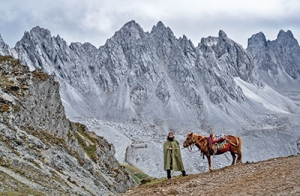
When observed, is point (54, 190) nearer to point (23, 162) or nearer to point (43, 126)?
point (23, 162)

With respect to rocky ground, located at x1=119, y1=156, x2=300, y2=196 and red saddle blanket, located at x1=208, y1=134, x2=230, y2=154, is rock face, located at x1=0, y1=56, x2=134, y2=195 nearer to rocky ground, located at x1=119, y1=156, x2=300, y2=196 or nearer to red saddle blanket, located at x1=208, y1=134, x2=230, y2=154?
rocky ground, located at x1=119, y1=156, x2=300, y2=196

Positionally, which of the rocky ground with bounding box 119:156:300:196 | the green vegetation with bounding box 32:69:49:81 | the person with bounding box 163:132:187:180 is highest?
the green vegetation with bounding box 32:69:49:81

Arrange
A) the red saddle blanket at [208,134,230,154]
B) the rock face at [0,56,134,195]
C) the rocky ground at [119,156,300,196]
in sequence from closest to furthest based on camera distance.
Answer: the rocky ground at [119,156,300,196], the red saddle blanket at [208,134,230,154], the rock face at [0,56,134,195]

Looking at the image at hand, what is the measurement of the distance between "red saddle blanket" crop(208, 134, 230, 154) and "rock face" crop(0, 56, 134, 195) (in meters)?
14.3

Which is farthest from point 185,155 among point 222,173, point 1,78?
point 222,173

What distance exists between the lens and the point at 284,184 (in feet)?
44.0

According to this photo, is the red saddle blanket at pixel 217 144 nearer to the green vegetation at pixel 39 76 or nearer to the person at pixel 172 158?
A: the person at pixel 172 158

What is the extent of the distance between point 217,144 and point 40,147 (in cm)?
2521

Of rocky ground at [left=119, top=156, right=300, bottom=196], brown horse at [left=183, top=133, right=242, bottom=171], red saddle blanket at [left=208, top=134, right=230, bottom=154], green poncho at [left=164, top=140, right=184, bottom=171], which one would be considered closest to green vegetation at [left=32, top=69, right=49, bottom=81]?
green poncho at [left=164, top=140, right=184, bottom=171]

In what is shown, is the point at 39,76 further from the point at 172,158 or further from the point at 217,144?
the point at 217,144

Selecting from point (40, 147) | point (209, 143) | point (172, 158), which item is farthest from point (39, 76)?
point (209, 143)

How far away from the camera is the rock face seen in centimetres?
3077

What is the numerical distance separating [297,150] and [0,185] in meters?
181

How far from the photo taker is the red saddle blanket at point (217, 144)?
70.8 feet
